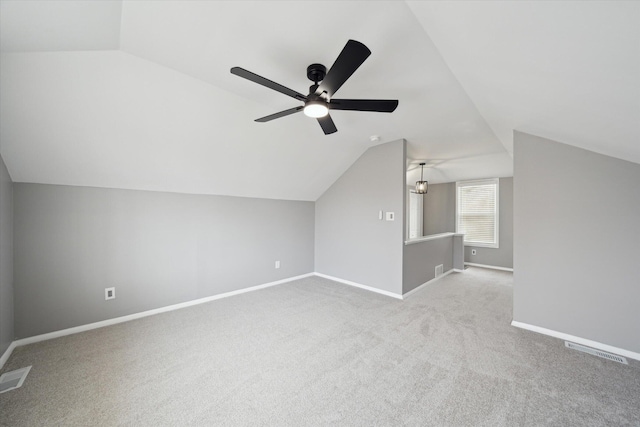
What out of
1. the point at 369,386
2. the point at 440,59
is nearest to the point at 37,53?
the point at 440,59

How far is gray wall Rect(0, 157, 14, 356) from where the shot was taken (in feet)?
6.82

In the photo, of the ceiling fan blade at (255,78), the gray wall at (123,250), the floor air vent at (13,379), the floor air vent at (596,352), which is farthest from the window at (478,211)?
the floor air vent at (13,379)

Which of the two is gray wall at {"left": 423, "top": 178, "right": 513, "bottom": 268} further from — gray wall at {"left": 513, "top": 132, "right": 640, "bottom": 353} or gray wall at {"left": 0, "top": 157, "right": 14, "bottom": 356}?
gray wall at {"left": 0, "top": 157, "right": 14, "bottom": 356}

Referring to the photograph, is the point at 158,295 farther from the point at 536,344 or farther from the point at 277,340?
the point at 536,344

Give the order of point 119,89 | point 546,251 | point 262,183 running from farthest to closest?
point 262,183 < point 546,251 < point 119,89

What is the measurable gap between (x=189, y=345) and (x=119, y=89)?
2.40m

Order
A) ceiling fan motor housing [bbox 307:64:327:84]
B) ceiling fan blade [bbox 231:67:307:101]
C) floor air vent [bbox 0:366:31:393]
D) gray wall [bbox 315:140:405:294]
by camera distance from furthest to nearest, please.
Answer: gray wall [bbox 315:140:405:294] < ceiling fan motor housing [bbox 307:64:327:84] < floor air vent [bbox 0:366:31:393] < ceiling fan blade [bbox 231:67:307:101]

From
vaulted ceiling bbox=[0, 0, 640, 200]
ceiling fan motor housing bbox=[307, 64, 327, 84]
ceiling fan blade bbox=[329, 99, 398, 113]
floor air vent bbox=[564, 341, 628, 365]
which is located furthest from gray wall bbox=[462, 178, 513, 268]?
Answer: ceiling fan motor housing bbox=[307, 64, 327, 84]

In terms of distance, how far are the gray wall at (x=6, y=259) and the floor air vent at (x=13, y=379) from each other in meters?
0.31

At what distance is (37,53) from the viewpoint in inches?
64.7

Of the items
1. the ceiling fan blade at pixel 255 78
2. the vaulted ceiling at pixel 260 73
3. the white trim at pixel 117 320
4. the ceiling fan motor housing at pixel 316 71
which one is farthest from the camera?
the white trim at pixel 117 320

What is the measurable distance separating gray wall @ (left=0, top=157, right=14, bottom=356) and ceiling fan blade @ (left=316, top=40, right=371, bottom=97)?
2951 mm

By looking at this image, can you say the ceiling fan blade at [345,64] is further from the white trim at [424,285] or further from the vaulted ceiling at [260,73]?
the white trim at [424,285]

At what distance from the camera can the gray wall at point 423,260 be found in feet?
12.3
